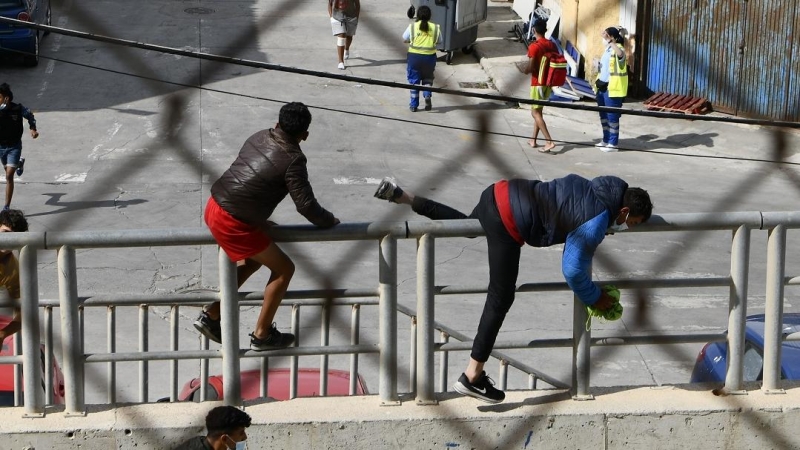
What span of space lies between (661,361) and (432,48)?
2.38m

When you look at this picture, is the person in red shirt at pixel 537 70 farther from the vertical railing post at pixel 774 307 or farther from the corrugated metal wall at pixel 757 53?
the vertical railing post at pixel 774 307

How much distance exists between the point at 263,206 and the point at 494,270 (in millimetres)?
811

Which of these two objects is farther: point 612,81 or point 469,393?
point 612,81

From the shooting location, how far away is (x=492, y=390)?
4.24m

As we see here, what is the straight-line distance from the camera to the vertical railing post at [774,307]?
4.24m

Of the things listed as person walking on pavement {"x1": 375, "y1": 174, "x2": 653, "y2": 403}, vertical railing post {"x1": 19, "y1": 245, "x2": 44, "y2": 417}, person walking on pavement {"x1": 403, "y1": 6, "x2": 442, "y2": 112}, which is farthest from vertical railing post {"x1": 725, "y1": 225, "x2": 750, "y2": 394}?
vertical railing post {"x1": 19, "y1": 245, "x2": 44, "y2": 417}

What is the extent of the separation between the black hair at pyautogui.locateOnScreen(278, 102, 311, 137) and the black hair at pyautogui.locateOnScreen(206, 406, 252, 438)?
3.14 feet

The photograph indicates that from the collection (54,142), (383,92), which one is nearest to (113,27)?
(54,142)

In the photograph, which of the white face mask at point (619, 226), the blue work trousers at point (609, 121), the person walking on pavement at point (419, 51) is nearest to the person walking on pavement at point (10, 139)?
the person walking on pavement at point (419, 51)

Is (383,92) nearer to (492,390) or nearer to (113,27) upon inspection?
(113,27)

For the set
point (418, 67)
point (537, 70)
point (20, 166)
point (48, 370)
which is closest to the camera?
point (48, 370)

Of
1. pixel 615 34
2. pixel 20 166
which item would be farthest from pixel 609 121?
pixel 20 166

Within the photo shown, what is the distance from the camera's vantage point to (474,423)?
13.8 ft

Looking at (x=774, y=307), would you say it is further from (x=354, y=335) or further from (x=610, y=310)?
(x=354, y=335)
